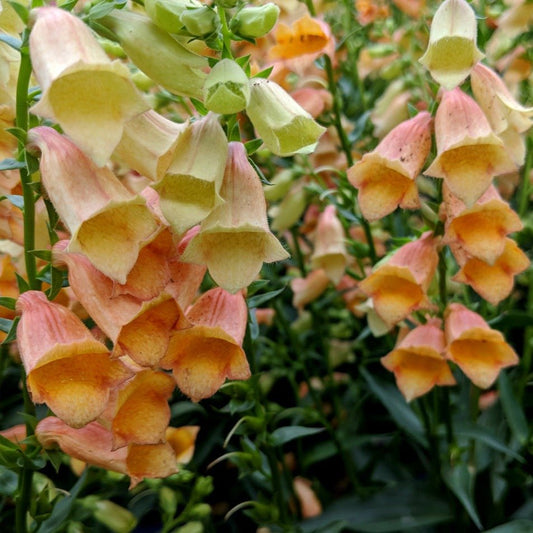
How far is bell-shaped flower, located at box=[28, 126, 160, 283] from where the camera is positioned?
627 mm

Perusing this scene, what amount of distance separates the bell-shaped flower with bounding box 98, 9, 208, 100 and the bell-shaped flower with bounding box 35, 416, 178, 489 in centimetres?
36

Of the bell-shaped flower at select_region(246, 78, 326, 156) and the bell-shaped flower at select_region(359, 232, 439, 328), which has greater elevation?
the bell-shaped flower at select_region(246, 78, 326, 156)

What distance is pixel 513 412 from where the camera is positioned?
4.11 feet

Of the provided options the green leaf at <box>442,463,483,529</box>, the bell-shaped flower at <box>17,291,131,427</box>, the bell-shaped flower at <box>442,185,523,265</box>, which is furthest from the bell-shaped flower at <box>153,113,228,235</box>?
the green leaf at <box>442,463,483,529</box>

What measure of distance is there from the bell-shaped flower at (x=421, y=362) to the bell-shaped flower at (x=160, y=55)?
1.68 ft

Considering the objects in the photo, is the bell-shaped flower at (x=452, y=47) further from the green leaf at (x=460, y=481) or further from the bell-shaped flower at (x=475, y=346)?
the green leaf at (x=460, y=481)

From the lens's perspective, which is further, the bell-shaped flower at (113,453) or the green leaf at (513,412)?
the green leaf at (513,412)

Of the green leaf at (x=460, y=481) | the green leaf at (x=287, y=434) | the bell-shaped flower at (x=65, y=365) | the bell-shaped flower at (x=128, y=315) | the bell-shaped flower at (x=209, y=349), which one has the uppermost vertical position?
the bell-shaped flower at (x=128, y=315)

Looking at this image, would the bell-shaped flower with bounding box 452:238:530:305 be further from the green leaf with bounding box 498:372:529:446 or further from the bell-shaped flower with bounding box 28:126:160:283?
the bell-shaped flower with bounding box 28:126:160:283

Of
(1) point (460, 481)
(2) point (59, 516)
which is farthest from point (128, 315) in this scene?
(1) point (460, 481)

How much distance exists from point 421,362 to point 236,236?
457 millimetres

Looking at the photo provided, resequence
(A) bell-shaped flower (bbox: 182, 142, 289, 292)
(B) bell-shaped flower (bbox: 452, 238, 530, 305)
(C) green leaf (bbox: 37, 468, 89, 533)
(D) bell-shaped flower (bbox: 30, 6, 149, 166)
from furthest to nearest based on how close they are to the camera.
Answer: (B) bell-shaped flower (bbox: 452, 238, 530, 305)
(C) green leaf (bbox: 37, 468, 89, 533)
(A) bell-shaped flower (bbox: 182, 142, 289, 292)
(D) bell-shaped flower (bbox: 30, 6, 149, 166)

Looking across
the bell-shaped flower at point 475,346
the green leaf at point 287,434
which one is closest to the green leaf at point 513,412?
the bell-shaped flower at point 475,346

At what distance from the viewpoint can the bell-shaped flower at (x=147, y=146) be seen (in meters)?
0.68
